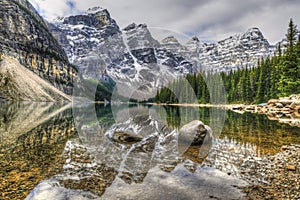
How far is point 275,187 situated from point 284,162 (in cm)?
256

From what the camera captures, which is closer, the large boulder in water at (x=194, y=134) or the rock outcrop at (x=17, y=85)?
the large boulder in water at (x=194, y=134)

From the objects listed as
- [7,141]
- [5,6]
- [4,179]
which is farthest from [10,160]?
[5,6]

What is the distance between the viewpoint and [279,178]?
588 centimetres

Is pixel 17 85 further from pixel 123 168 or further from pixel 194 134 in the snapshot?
pixel 123 168

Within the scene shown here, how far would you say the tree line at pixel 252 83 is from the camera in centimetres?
3684

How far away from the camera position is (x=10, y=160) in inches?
297

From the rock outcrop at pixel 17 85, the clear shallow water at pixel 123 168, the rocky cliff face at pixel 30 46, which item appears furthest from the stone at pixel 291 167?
the rocky cliff face at pixel 30 46

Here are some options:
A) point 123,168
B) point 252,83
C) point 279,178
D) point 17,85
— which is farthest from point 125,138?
point 17,85

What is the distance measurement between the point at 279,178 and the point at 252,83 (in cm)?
6299

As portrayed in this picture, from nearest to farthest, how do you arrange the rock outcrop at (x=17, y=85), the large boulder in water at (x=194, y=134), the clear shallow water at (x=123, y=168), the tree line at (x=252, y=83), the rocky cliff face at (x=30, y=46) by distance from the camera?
the clear shallow water at (x=123, y=168) < the large boulder in water at (x=194, y=134) < the tree line at (x=252, y=83) < the rock outcrop at (x=17, y=85) < the rocky cliff face at (x=30, y=46)

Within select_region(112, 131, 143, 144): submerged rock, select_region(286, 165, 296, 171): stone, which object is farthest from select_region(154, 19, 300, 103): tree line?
select_region(112, 131, 143, 144): submerged rock

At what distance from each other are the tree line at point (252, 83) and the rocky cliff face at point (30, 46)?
78500mm

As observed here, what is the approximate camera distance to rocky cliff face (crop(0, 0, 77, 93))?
343ft

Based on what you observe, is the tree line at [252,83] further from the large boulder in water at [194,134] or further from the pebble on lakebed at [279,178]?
the pebble on lakebed at [279,178]
